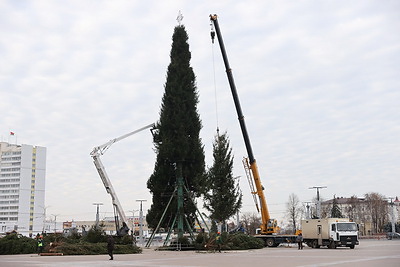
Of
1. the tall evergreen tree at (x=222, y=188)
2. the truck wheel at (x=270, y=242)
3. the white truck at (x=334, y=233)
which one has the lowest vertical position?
the truck wheel at (x=270, y=242)

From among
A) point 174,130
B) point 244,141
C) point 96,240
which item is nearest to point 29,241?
point 96,240

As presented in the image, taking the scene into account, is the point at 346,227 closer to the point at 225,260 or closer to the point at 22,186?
the point at 225,260

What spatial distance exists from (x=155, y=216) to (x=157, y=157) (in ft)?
16.6

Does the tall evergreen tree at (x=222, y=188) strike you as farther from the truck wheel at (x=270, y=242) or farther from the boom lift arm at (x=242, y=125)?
the truck wheel at (x=270, y=242)

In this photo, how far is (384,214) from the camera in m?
111

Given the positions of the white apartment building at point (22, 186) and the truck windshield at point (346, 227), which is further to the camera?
the white apartment building at point (22, 186)

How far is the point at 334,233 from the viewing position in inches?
1511

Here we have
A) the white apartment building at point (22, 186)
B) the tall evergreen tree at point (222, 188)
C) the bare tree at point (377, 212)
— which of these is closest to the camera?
the tall evergreen tree at point (222, 188)

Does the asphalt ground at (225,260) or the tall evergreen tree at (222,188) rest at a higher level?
the tall evergreen tree at (222,188)

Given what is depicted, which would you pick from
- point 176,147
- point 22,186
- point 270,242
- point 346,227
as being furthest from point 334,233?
point 22,186

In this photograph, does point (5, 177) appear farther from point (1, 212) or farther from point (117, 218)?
point (117, 218)

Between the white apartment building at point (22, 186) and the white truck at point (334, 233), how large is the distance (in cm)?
14544

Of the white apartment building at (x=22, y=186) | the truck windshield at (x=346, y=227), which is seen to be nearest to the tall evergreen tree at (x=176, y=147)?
the truck windshield at (x=346, y=227)

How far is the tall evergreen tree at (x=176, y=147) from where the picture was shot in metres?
39.0
